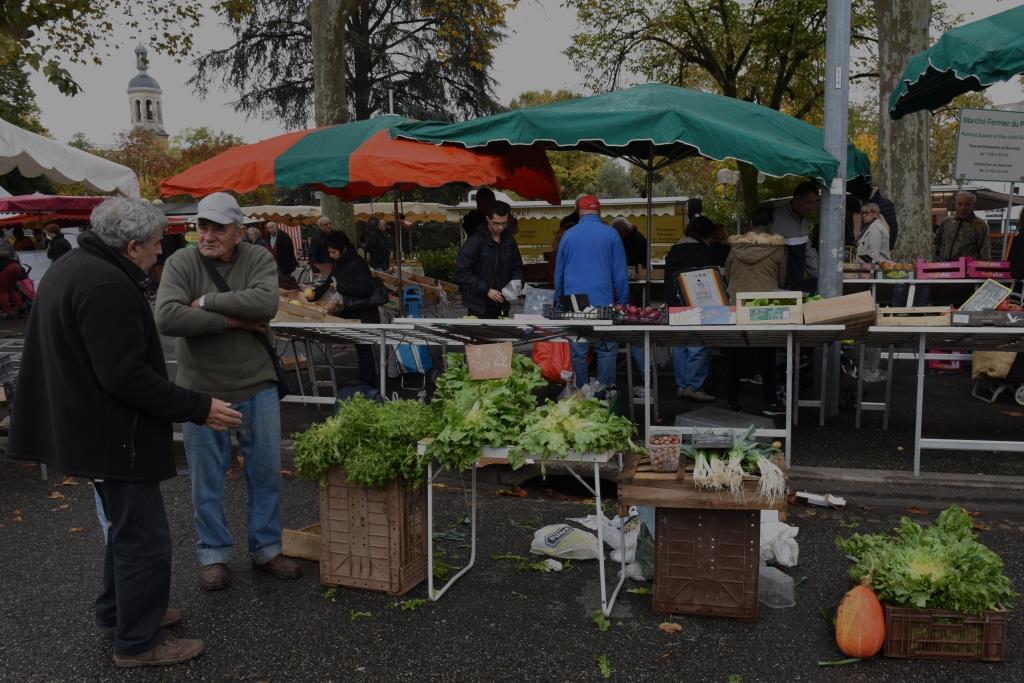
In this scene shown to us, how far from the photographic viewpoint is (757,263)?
24.3ft

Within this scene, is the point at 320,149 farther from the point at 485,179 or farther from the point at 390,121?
the point at 485,179

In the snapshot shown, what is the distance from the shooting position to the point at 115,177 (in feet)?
29.2

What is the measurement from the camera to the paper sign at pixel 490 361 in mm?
4461

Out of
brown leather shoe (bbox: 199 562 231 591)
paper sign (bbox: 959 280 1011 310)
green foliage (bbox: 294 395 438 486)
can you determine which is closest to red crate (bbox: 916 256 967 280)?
paper sign (bbox: 959 280 1011 310)

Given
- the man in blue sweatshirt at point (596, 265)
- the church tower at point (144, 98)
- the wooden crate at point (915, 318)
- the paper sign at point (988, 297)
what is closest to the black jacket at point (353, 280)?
the man in blue sweatshirt at point (596, 265)

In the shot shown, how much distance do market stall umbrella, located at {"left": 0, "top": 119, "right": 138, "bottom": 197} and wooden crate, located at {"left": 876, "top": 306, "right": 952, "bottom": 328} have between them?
23.7 ft

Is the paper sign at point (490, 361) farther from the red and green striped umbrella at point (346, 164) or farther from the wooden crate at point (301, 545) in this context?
the red and green striped umbrella at point (346, 164)

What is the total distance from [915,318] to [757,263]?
1.69 metres

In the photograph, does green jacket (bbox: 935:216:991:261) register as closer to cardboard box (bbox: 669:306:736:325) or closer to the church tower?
cardboard box (bbox: 669:306:736:325)

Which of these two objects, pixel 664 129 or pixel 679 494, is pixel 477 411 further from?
pixel 664 129

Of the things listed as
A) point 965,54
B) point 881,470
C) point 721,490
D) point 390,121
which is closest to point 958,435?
point 881,470

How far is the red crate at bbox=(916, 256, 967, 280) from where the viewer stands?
363 inches

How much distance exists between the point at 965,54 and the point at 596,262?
321cm

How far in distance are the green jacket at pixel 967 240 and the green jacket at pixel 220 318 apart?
9.54 m
